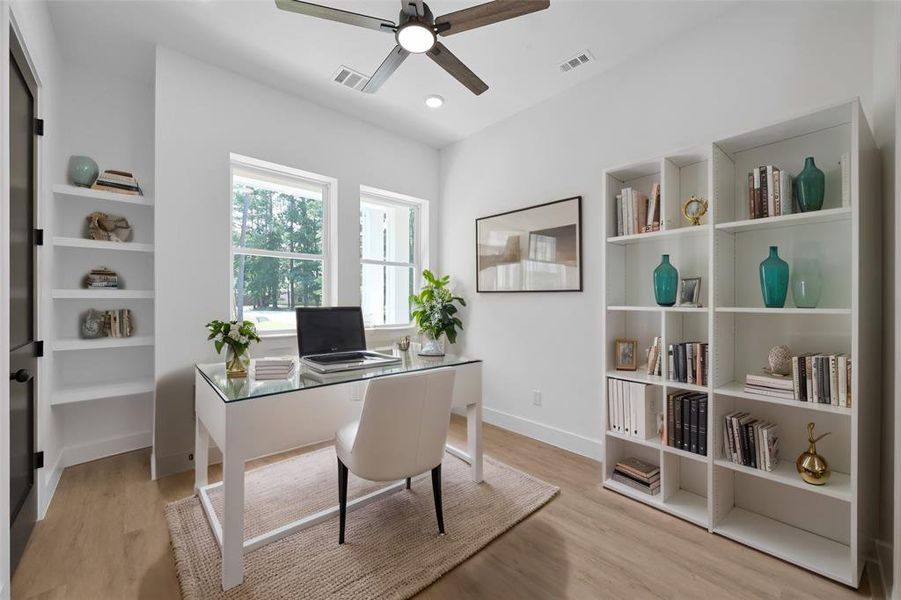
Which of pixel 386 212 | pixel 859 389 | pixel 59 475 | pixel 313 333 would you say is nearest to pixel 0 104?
pixel 313 333

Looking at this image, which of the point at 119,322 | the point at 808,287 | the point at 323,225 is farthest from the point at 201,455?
the point at 808,287

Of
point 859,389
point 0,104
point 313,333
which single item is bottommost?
point 859,389

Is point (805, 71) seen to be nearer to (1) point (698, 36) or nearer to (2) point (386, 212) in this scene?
(1) point (698, 36)

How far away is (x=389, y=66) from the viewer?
211 cm

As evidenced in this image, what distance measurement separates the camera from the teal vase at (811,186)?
1.79 m

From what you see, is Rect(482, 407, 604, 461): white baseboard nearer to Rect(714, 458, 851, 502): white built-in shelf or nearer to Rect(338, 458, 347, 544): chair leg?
Rect(714, 458, 851, 502): white built-in shelf

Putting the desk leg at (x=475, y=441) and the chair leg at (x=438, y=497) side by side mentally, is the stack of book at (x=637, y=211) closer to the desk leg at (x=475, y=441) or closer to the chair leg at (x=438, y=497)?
the desk leg at (x=475, y=441)

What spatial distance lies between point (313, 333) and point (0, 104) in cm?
153

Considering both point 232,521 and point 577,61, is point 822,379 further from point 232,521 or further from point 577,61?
point 232,521

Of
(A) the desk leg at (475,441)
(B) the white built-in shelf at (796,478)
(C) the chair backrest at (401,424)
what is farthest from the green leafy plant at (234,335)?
(B) the white built-in shelf at (796,478)

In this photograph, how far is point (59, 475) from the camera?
250 cm

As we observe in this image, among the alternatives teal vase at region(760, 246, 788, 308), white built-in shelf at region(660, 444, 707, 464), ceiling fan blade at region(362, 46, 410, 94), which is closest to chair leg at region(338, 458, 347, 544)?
white built-in shelf at region(660, 444, 707, 464)

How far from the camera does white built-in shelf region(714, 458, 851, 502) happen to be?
1.67 m

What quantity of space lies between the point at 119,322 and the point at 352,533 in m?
2.30
